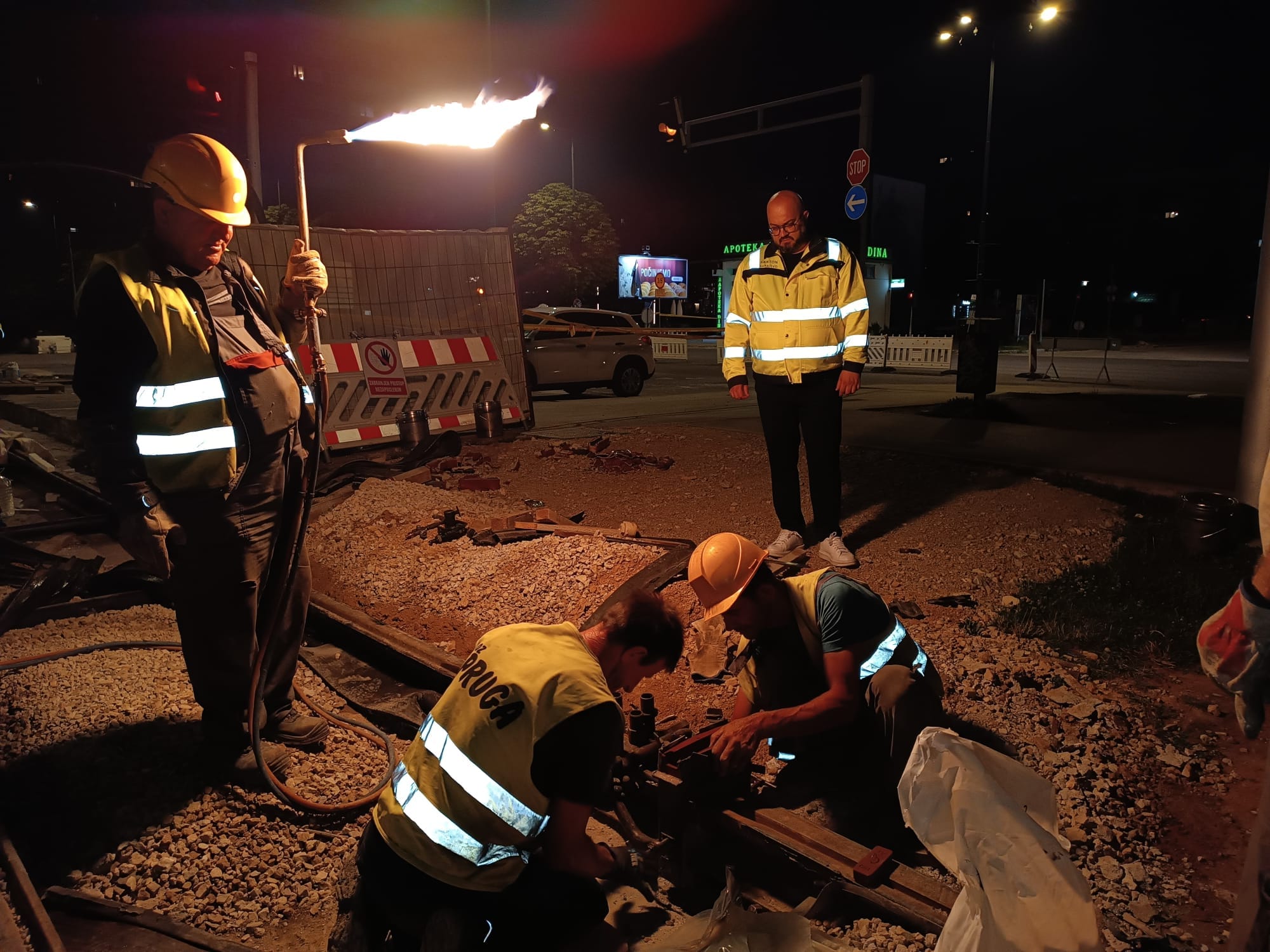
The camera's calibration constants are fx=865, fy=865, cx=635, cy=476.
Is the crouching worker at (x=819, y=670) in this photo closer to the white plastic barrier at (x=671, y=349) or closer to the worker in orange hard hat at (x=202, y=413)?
the worker in orange hard hat at (x=202, y=413)

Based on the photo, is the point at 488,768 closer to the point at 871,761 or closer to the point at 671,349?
the point at 871,761

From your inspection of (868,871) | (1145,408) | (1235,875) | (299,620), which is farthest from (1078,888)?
(1145,408)

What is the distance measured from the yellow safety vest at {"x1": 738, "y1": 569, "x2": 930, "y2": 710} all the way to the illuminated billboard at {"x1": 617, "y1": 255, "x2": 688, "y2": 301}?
50.6 meters

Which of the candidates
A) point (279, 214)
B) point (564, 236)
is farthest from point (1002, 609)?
point (564, 236)

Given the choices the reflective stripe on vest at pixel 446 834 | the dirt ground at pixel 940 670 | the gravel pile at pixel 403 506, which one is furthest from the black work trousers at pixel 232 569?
the gravel pile at pixel 403 506

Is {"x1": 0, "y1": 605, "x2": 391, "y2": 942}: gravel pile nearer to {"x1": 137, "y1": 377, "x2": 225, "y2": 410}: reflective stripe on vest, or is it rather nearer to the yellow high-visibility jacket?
{"x1": 137, "y1": 377, "x2": 225, "y2": 410}: reflective stripe on vest

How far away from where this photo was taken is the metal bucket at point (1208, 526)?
210 inches

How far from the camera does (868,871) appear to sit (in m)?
2.69

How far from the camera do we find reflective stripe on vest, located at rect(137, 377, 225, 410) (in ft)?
10.2

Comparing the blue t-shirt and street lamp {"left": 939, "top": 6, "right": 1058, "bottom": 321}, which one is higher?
street lamp {"left": 939, "top": 6, "right": 1058, "bottom": 321}

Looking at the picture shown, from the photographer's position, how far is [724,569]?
10.3ft

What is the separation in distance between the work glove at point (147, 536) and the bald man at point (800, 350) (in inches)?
137

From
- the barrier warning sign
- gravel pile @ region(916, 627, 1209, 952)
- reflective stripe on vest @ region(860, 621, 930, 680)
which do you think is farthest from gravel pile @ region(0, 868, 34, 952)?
the barrier warning sign

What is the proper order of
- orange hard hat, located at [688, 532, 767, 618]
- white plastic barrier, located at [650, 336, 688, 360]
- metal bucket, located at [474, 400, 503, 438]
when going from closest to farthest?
orange hard hat, located at [688, 532, 767, 618]
metal bucket, located at [474, 400, 503, 438]
white plastic barrier, located at [650, 336, 688, 360]
